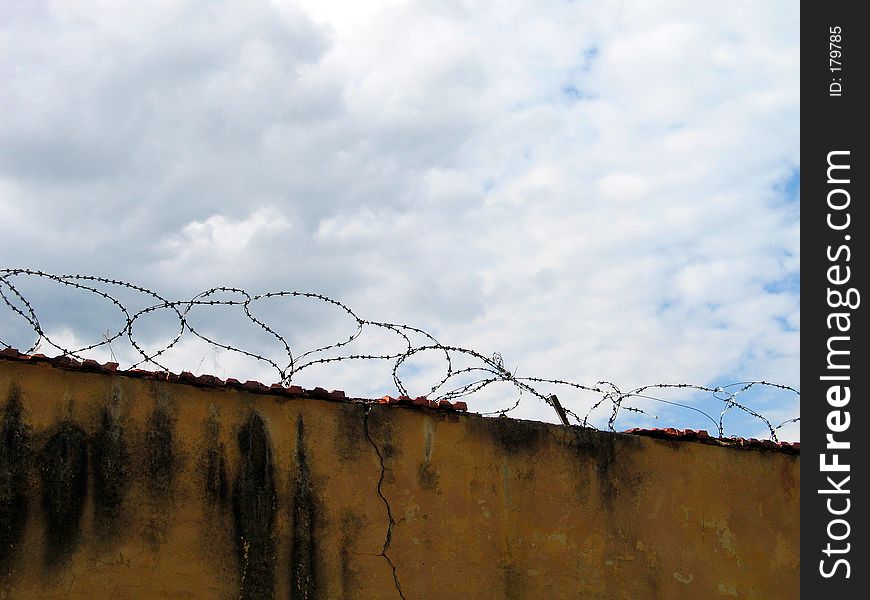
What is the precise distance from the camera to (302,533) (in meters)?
6.85

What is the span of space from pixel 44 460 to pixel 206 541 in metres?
1.14

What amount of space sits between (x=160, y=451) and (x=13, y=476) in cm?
90

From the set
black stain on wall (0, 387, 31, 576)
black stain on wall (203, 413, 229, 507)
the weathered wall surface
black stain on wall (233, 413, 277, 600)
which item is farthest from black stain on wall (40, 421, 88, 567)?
black stain on wall (233, 413, 277, 600)

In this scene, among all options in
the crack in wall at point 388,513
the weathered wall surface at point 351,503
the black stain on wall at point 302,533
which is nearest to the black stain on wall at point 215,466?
the weathered wall surface at point 351,503

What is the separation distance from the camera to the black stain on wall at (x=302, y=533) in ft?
22.1

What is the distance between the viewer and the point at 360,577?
694cm

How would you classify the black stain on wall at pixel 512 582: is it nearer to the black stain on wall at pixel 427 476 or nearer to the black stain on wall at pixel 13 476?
the black stain on wall at pixel 427 476

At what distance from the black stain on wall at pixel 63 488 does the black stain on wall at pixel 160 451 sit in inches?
15.7

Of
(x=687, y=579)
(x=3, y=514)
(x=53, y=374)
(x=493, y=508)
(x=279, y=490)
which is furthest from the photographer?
(x=687, y=579)

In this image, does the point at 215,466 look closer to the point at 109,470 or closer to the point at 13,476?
the point at 109,470

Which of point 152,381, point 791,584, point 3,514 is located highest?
point 152,381

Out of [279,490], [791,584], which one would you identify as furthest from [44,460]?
[791,584]
